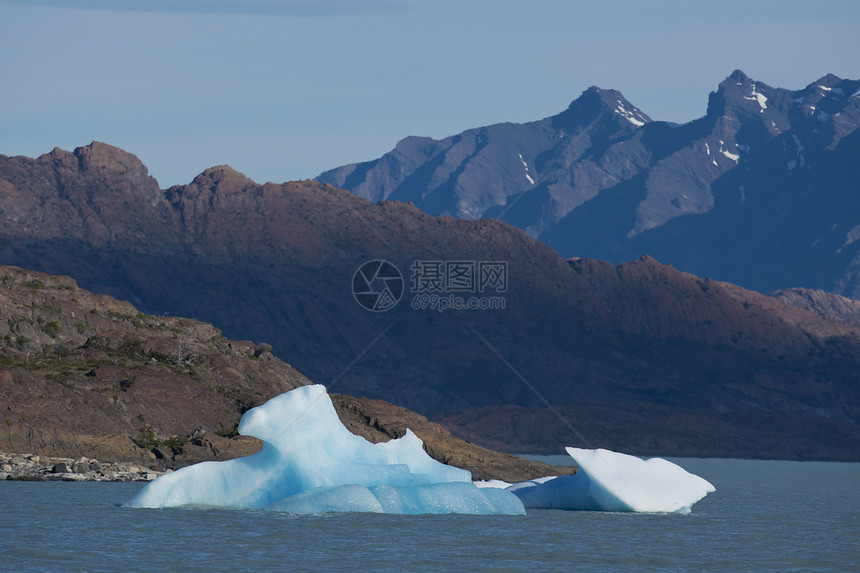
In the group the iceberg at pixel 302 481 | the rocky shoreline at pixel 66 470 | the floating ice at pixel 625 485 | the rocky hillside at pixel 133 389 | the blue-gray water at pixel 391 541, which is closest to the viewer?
the blue-gray water at pixel 391 541

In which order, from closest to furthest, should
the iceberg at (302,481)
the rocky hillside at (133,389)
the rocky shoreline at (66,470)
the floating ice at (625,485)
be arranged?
the iceberg at (302,481), the floating ice at (625,485), the rocky shoreline at (66,470), the rocky hillside at (133,389)

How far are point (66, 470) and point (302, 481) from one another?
38952 mm

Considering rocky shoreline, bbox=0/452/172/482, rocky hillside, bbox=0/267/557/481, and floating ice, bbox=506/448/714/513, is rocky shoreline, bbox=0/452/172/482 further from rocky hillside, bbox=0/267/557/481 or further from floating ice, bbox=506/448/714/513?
floating ice, bbox=506/448/714/513

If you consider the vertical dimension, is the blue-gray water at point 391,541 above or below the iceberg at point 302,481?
below

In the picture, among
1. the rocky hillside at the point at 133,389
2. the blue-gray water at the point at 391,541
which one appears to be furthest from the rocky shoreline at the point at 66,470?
the blue-gray water at the point at 391,541

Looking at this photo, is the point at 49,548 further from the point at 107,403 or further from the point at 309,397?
the point at 107,403

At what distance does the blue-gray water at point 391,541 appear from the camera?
45.5 m

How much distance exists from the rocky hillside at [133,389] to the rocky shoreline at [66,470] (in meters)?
0.90

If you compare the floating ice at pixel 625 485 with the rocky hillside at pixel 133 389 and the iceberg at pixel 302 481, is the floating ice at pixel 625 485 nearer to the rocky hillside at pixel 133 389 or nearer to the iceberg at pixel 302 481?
the iceberg at pixel 302 481

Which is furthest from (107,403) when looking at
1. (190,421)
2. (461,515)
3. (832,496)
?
(832,496)

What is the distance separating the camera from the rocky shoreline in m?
86.6

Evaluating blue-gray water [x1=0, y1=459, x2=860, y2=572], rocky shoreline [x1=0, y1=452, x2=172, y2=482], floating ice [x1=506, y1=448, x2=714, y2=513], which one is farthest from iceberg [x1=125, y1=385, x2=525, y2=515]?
rocky shoreline [x1=0, y1=452, x2=172, y2=482]

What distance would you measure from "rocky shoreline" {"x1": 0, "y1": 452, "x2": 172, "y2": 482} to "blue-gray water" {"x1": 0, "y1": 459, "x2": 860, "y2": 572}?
48.4ft

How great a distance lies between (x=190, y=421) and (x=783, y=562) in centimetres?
7118
